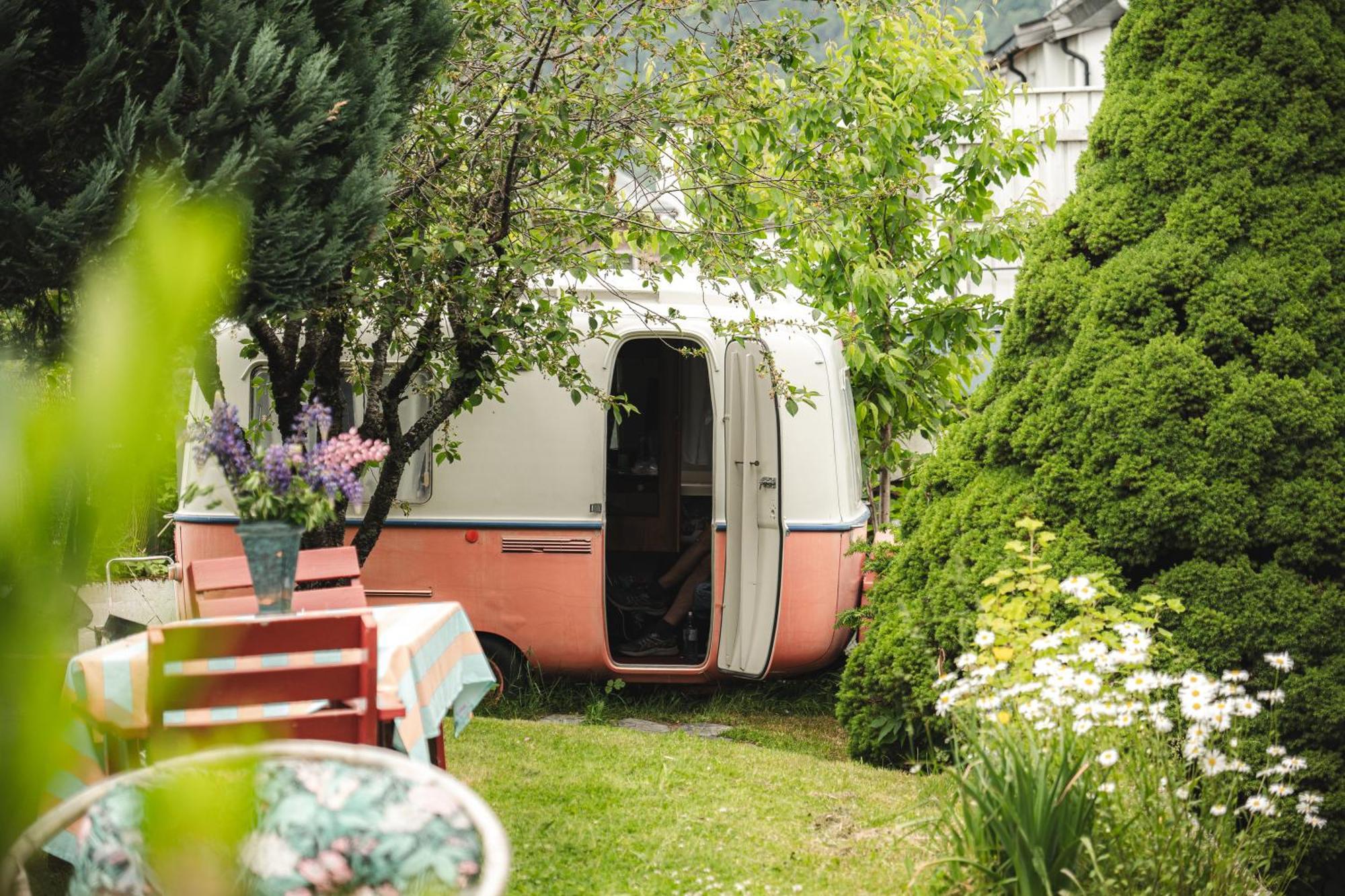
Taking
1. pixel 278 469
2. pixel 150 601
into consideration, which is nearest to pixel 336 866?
pixel 278 469

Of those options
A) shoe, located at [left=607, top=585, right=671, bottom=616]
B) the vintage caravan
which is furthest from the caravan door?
shoe, located at [left=607, top=585, right=671, bottom=616]

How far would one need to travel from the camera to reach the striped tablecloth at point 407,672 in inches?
120

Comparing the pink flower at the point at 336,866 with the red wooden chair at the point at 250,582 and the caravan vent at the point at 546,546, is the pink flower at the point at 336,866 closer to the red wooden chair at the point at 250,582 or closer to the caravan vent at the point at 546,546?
the red wooden chair at the point at 250,582

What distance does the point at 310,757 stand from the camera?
141 centimetres

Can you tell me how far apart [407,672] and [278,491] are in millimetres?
681

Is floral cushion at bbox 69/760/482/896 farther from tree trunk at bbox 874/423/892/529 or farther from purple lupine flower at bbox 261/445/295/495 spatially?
tree trunk at bbox 874/423/892/529

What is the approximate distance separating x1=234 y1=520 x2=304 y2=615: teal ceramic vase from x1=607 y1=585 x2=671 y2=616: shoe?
4.37 metres

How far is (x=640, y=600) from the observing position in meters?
7.97

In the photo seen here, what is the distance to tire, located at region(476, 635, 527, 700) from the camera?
697 centimetres

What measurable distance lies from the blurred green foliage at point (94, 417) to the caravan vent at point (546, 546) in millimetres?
6224

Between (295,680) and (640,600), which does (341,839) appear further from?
(640,600)

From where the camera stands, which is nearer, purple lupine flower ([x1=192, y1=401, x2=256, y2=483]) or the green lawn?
purple lupine flower ([x1=192, y1=401, x2=256, y2=483])

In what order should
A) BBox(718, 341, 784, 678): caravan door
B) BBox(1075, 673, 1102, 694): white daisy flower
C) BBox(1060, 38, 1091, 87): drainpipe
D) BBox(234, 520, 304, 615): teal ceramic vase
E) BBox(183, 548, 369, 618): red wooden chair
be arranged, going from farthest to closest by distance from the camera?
BBox(1060, 38, 1091, 87): drainpipe → BBox(718, 341, 784, 678): caravan door → BBox(183, 548, 369, 618): red wooden chair → BBox(234, 520, 304, 615): teal ceramic vase → BBox(1075, 673, 1102, 694): white daisy flower

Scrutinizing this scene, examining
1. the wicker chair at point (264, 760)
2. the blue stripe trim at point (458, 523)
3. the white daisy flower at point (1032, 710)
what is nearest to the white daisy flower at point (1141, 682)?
the white daisy flower at point (1032, 710)
